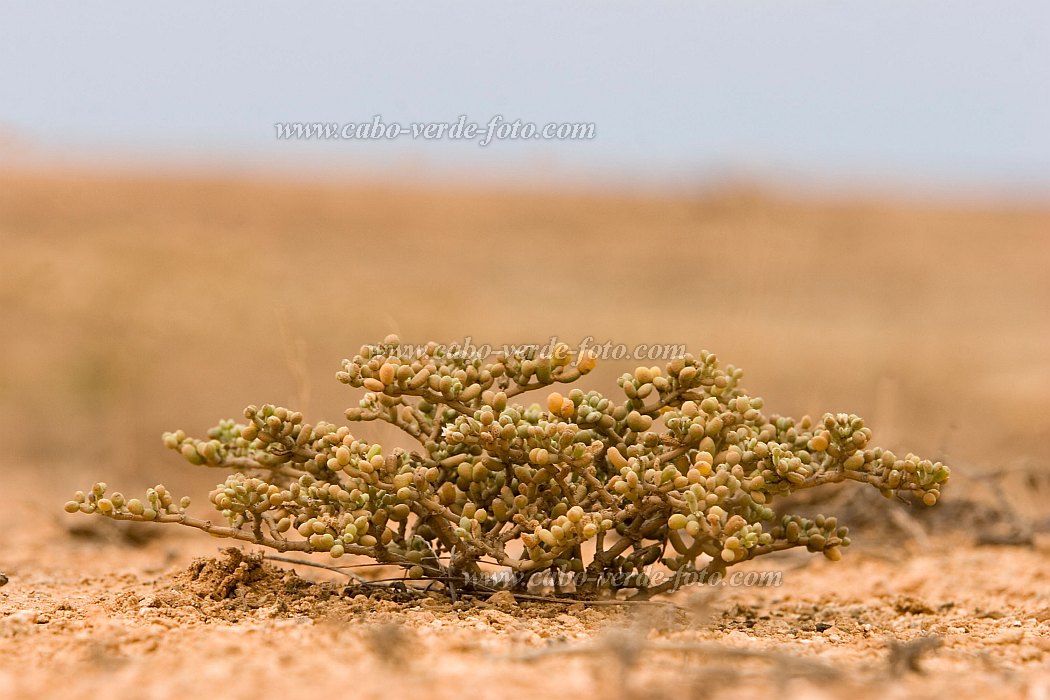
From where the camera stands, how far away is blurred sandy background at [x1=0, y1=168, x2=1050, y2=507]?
901 centimetres

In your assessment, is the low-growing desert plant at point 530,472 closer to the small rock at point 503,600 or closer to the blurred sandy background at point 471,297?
the small rock at point 503,600

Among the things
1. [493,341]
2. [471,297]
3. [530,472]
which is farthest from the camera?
[471,297]

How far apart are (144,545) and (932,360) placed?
481 inches

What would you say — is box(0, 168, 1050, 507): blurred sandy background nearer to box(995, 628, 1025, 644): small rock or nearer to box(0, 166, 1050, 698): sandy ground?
box(0, 166, 1050, 698): sandy ground

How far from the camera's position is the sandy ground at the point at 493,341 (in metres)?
2.02

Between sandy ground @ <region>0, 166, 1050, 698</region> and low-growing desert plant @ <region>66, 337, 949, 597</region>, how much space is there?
0.17 meters

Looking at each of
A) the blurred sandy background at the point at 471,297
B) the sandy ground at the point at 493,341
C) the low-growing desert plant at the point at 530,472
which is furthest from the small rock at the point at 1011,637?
the blurred sandy background at the point at 471,297

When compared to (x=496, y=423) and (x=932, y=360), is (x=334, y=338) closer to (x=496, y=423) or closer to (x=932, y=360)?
(x=932, y=360)

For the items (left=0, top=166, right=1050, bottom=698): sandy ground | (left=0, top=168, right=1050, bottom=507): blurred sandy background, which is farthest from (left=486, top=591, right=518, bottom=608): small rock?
(left=0, top=168, right=1050, bottom=507): blurred sandy background

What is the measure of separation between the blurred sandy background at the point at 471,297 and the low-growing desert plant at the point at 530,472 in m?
0.93

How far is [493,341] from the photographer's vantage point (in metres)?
13.5

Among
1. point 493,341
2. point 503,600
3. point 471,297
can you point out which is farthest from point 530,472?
point 471,297

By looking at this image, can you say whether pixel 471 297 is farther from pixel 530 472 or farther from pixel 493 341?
pixel 530 472

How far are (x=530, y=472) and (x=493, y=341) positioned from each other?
35.7ft
